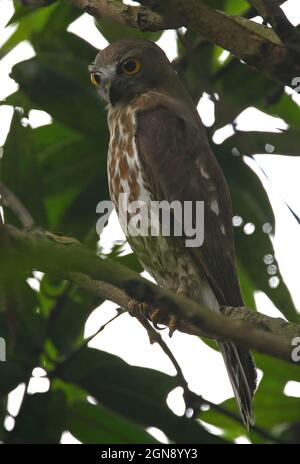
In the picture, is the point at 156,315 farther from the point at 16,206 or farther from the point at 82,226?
the point at 16,206

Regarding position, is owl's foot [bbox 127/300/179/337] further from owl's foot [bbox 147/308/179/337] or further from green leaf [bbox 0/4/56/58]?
green leaf [bbox 0/4/56/58]

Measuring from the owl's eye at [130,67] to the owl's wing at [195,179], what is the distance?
15.5 inches

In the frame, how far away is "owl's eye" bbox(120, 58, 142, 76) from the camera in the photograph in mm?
4621

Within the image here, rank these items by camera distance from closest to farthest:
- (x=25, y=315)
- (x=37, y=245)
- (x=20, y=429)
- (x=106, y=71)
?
(x=37, y=245) < (x=20, y=429) < (x=25, y=315) < (x=106, y=71)

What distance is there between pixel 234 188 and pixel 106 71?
982 millimetres

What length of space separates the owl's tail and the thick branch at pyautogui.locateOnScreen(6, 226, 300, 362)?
2171 mm

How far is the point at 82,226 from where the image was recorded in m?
3.86

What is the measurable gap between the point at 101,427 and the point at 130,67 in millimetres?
2174

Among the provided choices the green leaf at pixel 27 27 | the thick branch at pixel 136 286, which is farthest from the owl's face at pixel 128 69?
the thick branch at pixel 136 286

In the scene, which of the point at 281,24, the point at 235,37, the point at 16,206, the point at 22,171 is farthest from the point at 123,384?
the point at 281,24
